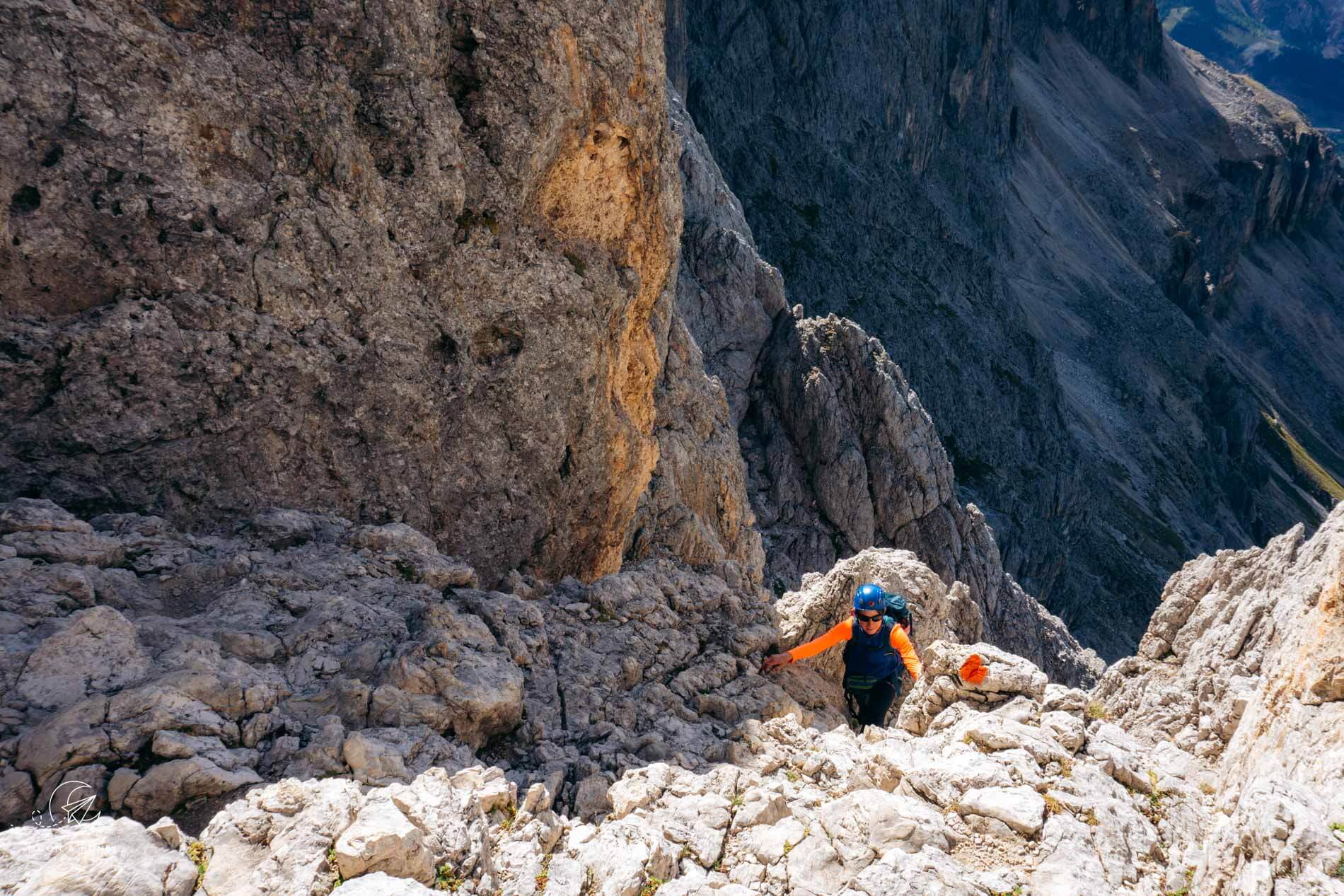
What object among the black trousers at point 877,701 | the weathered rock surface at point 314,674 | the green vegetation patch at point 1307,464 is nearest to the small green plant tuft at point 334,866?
the weathered rock surface at point 314,674

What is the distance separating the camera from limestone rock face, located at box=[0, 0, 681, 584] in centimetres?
848

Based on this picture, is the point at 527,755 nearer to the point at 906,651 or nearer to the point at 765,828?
the point at 765,828

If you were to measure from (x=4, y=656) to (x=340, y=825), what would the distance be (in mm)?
2951

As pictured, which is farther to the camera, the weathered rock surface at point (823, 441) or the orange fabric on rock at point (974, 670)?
the weathered rock surface at point (823, 441)

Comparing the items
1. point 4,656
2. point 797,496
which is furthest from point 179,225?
point 797,496

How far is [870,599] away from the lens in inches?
436

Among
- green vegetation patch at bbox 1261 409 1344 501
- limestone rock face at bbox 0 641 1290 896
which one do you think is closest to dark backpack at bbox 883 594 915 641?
limestone rock face at bbox 0 641 1290 896

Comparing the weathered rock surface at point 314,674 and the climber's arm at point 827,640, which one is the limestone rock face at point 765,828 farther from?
the climber's arm at point 827,640

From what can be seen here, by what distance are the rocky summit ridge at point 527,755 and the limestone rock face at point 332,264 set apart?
1044 millimetres

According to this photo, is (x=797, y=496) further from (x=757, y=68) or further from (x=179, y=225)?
(x=757, y=68)

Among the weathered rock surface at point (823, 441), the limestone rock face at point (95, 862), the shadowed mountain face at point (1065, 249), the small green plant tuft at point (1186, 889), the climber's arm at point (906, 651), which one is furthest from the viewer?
the shadowed mountain face at point (1065, 249)

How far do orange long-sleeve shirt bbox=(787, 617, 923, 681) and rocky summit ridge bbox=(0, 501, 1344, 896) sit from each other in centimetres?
27

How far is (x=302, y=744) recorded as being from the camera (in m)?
6.80

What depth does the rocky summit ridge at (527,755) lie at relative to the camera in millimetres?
5676
